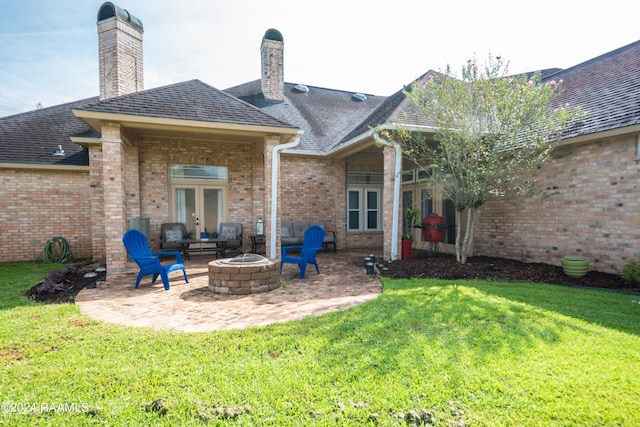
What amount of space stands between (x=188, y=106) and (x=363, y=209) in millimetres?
6680

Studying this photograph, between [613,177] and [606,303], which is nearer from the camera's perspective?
[606,303]

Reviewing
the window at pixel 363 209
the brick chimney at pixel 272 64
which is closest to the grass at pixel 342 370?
the window at pixel 363 209

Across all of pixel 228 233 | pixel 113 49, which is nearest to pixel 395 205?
pixel 228 233

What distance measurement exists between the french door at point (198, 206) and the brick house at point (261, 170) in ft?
0.10

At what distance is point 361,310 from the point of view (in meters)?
4.06

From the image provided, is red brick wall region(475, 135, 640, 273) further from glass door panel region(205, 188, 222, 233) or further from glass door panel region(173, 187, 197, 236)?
glass door panel region(173, 187, 197, 236)

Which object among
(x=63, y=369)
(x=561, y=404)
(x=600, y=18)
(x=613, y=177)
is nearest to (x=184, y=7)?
(x=63, y=369)

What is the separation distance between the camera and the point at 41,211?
8.95 m

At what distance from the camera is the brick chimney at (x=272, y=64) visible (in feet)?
39.3

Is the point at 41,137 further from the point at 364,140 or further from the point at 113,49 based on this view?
the point at 364,140

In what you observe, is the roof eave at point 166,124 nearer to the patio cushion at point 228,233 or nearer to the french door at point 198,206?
the french door at point 198,206

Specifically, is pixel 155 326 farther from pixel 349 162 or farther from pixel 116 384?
pixel 349 162

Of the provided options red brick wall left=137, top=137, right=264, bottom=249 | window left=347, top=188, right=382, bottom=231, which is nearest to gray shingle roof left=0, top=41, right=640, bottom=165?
red brick wall left=137, top=137, right=264, bottom=249

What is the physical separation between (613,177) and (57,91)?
1742cm
